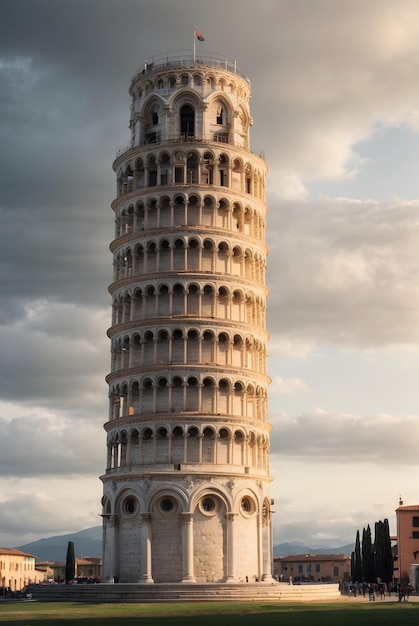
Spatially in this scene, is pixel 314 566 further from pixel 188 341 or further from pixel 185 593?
pixel 185 593

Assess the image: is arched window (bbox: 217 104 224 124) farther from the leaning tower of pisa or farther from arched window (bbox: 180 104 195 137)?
arched window (bbox: 180 104 195 137)

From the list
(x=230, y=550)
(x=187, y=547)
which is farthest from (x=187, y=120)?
(x=230, y=550)

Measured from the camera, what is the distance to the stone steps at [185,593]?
225ft

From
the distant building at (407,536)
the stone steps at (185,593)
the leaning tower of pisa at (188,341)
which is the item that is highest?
the leaning tower of pisa at (188,341)

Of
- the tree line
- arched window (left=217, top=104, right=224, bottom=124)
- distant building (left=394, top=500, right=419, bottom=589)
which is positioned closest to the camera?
arched window (left=217, top=104, right=224, bottom=124)

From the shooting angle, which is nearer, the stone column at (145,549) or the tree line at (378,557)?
the stone column at (145,549)

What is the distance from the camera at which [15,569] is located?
135 metres

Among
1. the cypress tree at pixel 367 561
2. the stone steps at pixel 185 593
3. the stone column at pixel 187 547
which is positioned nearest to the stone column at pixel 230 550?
the stone column at pixel 187 547

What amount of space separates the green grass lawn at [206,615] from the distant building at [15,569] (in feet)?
226

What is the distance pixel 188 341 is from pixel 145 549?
16.4 meters

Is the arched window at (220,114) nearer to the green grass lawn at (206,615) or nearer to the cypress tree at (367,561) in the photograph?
the green grass lawn at (206,615)

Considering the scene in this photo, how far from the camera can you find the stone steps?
6850 cm

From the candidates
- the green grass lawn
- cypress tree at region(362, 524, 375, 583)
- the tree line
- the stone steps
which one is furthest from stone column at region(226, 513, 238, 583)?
cypress tree at region(362, 524, 375, 583)

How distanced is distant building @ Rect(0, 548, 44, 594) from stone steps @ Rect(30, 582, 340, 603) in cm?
6011
